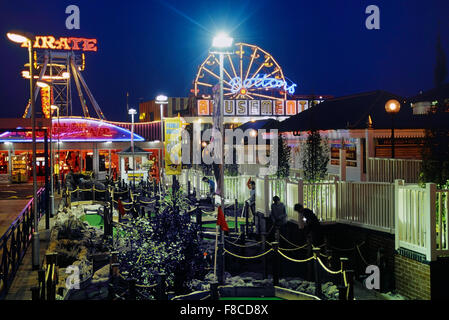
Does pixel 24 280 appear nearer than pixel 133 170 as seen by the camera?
Yes

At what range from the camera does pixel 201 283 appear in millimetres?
10172

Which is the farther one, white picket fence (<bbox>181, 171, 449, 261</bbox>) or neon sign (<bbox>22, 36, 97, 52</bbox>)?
neon sign (<bbox>22, 36, 97, 52</bbox>)

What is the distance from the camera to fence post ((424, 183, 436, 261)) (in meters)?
8.90

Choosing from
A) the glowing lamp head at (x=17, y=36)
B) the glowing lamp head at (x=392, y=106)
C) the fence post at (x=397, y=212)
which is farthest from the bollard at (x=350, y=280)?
the glowing lamp head at (x=17, y=36)

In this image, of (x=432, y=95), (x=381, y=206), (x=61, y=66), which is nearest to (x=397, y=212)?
(x=381, y=206)

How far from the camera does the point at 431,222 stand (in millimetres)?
8914

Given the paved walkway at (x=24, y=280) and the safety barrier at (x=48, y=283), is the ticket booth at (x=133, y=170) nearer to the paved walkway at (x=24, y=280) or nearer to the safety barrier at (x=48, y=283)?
the paved walkway at (x=24, y=280)

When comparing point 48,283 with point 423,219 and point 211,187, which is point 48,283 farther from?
point 211,187

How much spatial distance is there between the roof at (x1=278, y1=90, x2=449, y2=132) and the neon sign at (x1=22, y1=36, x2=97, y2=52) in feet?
136

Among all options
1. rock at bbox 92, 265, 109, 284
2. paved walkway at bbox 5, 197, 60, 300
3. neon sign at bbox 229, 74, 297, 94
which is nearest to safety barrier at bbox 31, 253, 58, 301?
paved walkway at bbox 5, 197, 60, 300

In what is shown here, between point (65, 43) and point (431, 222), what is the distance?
5186 cm

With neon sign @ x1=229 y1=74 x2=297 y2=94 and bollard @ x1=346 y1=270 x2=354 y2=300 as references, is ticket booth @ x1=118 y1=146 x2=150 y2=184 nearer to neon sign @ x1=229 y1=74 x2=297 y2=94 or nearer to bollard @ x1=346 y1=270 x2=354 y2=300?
neon sign @ x1=229 y1=74 x2=297 y2=94
